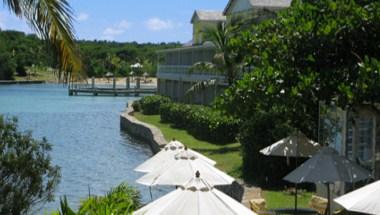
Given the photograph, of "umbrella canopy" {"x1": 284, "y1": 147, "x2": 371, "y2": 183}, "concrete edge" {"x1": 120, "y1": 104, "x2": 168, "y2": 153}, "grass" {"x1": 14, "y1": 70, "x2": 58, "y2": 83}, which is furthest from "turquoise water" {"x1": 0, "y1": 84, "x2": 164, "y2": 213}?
"grass" {"x1": 14, "y1": 70, "x2": 58, "y2": 83}

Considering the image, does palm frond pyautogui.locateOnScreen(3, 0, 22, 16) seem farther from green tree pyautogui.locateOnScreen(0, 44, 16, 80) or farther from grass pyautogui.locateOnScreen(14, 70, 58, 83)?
grass pyautogui.locateOnScreen(14, 70, 58, 83)

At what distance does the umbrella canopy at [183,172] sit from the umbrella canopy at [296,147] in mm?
3625

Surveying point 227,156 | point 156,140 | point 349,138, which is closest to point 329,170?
point 349,138

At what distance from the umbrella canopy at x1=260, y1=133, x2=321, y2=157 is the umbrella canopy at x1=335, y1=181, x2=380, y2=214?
25.7 feet

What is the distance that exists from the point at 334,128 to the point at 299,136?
125 cm

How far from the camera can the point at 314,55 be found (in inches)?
713

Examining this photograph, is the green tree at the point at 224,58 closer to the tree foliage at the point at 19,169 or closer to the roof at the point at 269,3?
the roof at the point at 269,3

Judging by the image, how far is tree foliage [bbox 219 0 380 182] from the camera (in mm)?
17125

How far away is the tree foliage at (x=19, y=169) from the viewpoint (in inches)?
542

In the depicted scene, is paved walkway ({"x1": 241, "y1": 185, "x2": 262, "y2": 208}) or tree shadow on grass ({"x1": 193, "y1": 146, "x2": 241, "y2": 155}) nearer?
paved walkway ({"x1": 241, "y1": 185, "x2": 262, "y2": 208})

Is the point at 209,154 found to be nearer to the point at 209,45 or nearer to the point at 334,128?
the point at 334,128

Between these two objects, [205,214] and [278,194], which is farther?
[278,194]

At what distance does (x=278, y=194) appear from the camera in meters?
21.5

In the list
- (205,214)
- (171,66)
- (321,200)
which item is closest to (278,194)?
(321,200)
